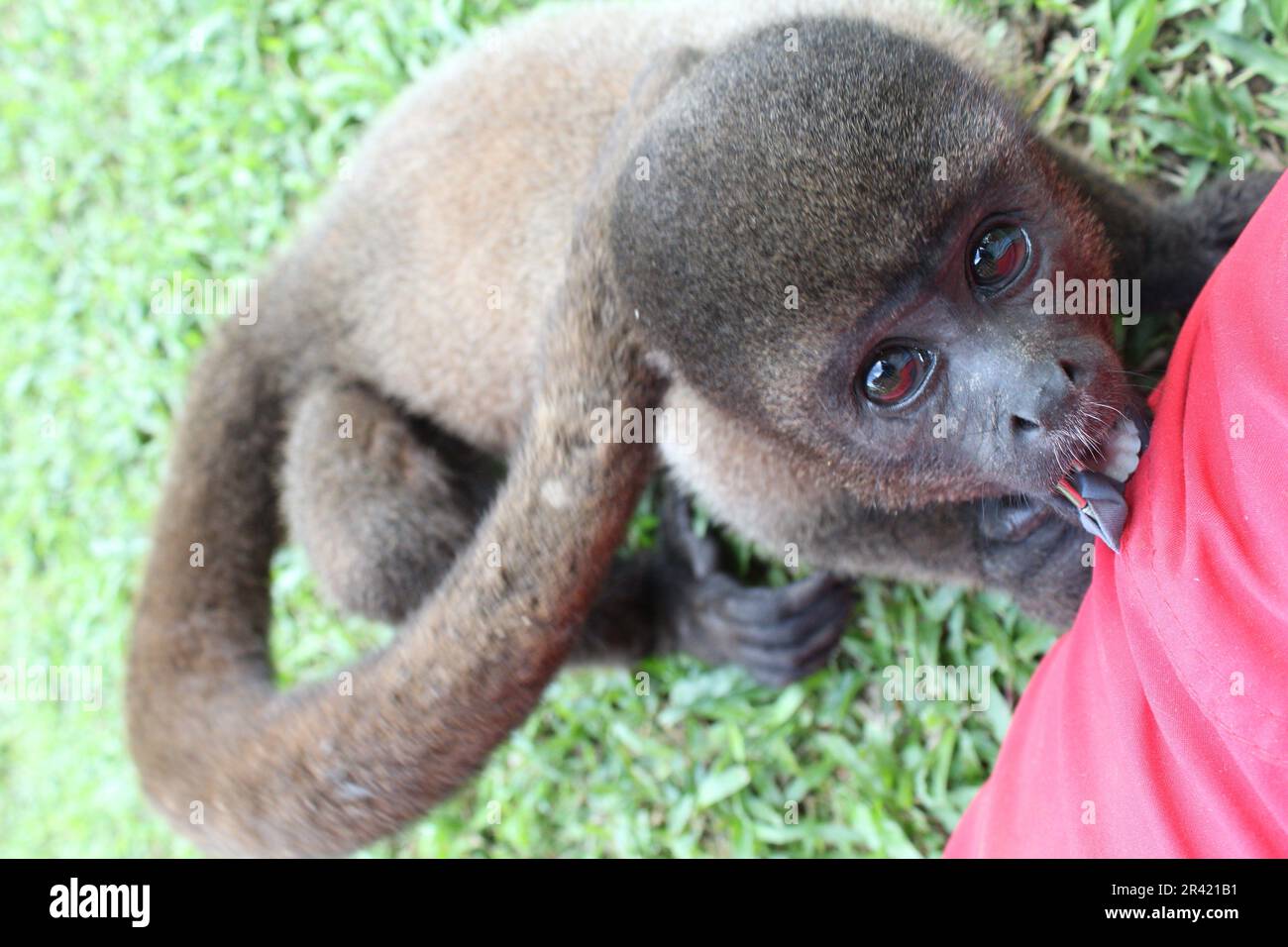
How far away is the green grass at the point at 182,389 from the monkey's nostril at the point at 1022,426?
4.20ft

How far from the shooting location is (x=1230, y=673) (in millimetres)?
1532

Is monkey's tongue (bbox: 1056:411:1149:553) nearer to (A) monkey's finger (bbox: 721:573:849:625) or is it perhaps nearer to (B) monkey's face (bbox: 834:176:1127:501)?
(B) monkey's face (bbox: 834:176:1127:501)

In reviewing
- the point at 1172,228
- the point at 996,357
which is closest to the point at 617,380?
the point at 996,357

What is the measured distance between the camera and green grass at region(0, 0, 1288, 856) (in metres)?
3.37

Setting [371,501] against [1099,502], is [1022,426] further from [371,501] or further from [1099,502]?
[371,501]

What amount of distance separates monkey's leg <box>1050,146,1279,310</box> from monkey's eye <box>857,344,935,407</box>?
0.93 metres

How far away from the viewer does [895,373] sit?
2371 mm

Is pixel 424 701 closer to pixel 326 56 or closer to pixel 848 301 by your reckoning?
pixel 848 301

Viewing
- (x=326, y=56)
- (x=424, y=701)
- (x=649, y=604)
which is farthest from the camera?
(x=326, y=56)

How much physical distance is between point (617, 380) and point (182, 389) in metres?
2.85

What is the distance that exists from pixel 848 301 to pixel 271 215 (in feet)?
11.4

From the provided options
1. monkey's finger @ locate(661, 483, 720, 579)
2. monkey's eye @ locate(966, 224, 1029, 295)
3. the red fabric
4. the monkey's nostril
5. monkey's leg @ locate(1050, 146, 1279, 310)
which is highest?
monkey's leg @ locate(1050, 146, 1279, 310)

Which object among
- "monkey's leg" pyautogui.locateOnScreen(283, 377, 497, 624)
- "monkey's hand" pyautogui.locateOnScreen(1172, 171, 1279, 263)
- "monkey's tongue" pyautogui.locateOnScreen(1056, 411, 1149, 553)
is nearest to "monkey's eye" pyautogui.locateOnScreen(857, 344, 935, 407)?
"monkey's tongue" pyautogui.locateOnScreen(1056, 411, 1149, 553)
